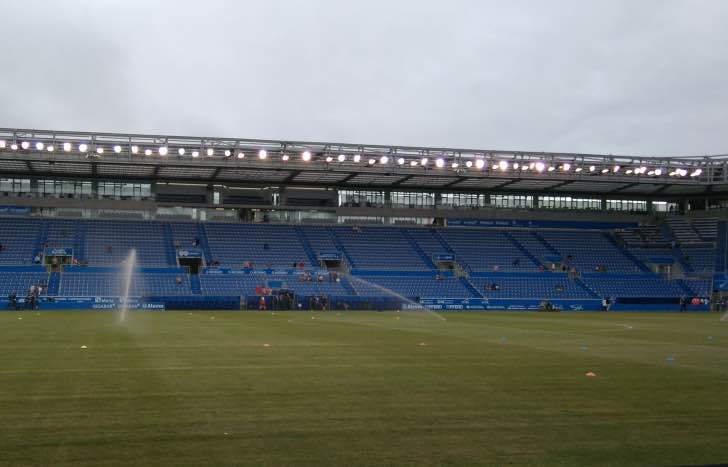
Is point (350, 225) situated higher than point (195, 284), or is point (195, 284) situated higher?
point (350, 225)

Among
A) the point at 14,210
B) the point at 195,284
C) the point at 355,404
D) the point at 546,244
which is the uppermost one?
the point at 14,210

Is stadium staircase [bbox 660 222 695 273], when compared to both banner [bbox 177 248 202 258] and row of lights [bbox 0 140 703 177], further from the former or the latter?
banner [bbox 177 248 202 258]

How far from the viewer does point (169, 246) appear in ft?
206

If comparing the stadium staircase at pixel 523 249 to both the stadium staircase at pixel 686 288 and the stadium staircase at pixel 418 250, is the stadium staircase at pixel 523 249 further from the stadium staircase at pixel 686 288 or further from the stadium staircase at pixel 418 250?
the stadium staircase at pixel 686 288

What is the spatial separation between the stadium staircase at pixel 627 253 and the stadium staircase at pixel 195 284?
1696 inches

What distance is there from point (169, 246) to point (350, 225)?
Answer: 59.6ft

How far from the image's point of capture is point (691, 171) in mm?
63375

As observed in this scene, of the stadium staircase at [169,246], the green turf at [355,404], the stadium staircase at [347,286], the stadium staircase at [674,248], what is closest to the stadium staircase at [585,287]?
the stadium staircase at [674,248]

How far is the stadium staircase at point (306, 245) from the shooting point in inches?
2547

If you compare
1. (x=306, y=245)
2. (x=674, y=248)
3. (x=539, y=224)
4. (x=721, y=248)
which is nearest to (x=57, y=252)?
(x=306, y=245)

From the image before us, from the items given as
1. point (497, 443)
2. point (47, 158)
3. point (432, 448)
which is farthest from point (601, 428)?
point (47, 158)

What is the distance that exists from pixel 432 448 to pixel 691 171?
61.7 metres

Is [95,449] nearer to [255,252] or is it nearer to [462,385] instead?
[462,385]

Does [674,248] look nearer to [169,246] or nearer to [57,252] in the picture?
[169,246]
